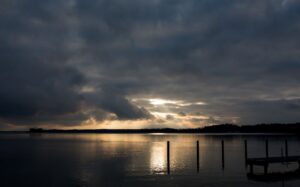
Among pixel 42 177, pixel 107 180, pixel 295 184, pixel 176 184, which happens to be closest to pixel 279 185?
pixel 295 184

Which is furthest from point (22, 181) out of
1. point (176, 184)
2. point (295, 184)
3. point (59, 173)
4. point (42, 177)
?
point (295, 184)

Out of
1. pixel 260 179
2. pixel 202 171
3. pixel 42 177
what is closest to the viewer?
pixel 260 179

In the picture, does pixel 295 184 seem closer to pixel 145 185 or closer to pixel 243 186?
pixel 243 186

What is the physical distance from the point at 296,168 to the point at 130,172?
21.2m

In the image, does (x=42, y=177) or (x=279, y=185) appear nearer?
(x=279, y=185)

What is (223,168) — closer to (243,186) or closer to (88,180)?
(243,186)

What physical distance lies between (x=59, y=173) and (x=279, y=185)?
84.3 feet

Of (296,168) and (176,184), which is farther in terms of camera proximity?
(296,168)

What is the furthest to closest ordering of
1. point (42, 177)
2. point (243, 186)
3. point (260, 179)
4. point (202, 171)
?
point (202, 171)
point (42, 177)
point (260, 179)
point (243, 186)

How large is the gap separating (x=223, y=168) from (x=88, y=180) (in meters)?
18.3

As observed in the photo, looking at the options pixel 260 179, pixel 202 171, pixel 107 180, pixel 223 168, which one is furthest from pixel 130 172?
pixel 260 179

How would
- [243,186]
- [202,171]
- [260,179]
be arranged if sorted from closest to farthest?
1. [243,186]
2. [260,179]
3. [202,171]

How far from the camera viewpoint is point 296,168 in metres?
43.5

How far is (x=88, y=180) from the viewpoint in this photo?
35.9 meters
